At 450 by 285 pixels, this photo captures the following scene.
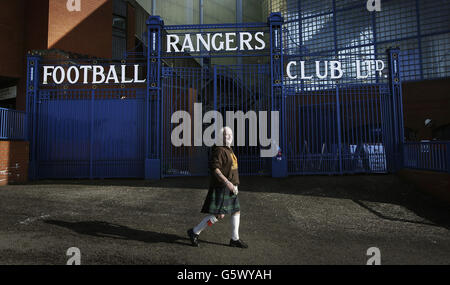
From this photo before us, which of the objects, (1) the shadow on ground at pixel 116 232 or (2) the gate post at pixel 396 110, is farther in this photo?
(2) the gate post at pixel 396 110

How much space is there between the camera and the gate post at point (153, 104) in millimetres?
9805

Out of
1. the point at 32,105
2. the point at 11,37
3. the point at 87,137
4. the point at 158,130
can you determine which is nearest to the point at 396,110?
the point at 158,130

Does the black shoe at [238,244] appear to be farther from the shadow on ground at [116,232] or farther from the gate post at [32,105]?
the gate post at [32,105]

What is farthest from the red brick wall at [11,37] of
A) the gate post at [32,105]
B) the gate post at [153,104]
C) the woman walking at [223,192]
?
the woman walking at [223,192]

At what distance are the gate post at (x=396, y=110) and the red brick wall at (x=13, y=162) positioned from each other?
482 inches

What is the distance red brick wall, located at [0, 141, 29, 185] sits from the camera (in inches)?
348

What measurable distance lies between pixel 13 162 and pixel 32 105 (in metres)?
2.16

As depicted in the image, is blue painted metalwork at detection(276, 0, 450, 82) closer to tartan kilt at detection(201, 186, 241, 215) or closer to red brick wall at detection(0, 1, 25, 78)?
tartan kilt at detection(201, 186, 241, 215)

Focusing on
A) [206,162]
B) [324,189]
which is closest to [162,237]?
[324,189]

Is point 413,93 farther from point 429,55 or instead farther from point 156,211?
point 156,211

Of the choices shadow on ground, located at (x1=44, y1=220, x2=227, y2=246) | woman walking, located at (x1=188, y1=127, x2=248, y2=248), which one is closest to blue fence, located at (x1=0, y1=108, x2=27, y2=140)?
shadow on ground, located at (x1=44, y1=220, x2=227, y2=246)

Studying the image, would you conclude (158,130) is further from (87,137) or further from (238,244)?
(238,244)

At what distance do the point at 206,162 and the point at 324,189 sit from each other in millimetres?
4160

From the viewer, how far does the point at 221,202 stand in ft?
12.6
